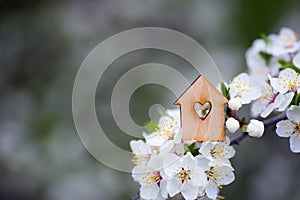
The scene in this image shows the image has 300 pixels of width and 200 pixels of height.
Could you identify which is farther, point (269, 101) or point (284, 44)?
point (284, 44)

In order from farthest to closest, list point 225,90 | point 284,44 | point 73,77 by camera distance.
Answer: point 73,77, point 284,44, point 225,90

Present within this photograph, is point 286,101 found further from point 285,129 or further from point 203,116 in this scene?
point 203,116

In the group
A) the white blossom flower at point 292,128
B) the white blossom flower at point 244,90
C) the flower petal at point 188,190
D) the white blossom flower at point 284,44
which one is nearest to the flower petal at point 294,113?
the white blossom flower at point 292,128

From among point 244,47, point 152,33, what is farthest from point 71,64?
point 244,47

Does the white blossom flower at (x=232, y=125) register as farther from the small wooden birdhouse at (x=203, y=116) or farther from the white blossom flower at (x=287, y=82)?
the white blossom flower at (x=287, y=82)

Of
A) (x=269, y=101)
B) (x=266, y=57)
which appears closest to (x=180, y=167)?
(x=269, y=101)

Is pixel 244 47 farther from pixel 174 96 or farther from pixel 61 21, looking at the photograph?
pixel 61 21
